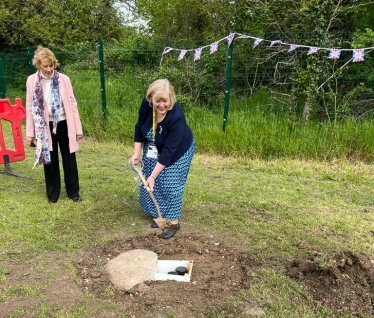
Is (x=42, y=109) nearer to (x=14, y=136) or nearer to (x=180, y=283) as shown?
(x=14, y=136)

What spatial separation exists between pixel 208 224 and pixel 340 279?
1.49 meters

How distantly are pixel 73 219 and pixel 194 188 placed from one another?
168cm

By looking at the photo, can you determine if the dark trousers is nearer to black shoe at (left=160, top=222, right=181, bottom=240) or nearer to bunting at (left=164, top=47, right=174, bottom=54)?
black shoe at (left=160, top=222, right=181, bottom=240)

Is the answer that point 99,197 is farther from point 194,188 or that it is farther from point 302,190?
point 302,190

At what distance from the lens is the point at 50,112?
13.1 ft

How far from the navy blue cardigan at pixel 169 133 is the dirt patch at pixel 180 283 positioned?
84 cm

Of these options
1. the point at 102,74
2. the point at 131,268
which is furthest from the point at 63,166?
the point at 102,74

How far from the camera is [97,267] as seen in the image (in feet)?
10.5

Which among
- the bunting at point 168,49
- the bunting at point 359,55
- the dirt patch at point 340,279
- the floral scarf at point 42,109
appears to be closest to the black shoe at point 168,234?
the dirt patch at point 340,279

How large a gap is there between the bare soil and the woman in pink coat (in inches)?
52.0

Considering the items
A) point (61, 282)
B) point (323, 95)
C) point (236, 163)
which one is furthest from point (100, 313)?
point (323, 95)

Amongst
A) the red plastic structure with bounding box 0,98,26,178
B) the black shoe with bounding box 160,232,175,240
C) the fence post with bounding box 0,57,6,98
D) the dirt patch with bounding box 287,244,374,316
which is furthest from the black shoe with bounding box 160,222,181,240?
the fence post with bounding box 0,57,6,98

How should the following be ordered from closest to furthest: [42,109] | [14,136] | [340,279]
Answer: [340,279] < [42,109] < [14,136]

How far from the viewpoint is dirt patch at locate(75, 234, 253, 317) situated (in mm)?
2709
